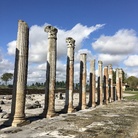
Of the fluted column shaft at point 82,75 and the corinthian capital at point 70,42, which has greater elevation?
the corinthian capital at point 70,42

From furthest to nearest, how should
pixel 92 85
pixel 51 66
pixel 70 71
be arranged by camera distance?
pixel 92 85, pixel 70 71, pixel 51 66

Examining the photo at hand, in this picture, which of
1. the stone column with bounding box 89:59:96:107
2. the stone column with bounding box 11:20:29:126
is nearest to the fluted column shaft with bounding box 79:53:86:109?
the stone column with bounding box 89:59:96:107

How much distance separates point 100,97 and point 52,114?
1304 centimetres

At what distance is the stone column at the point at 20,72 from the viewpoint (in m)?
10.6

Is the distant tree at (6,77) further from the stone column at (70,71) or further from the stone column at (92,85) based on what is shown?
the stone column at (70,71)

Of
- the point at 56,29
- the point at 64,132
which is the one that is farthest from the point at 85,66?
the point at 64,132

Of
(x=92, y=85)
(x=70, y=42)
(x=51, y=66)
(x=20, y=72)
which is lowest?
(x=92, y=85)

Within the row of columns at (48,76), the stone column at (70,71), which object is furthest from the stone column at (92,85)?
the stone column at (70,71)

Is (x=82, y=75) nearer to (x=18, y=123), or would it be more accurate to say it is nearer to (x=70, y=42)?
(x=70, y=42)

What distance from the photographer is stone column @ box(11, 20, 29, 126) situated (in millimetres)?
10594

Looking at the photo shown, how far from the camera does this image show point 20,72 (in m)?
10.8

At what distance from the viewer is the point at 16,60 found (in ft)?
36.1

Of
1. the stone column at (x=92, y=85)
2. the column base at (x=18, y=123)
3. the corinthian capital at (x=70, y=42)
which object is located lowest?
the column base at (x=18, y=123)

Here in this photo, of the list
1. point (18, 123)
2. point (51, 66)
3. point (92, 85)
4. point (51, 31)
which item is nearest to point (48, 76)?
point (51, 66)
